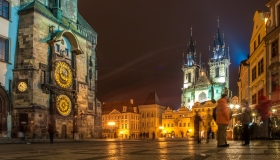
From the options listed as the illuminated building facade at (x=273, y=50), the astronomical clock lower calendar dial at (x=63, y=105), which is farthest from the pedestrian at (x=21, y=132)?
the illuminated building facade at (x=273, y=50)

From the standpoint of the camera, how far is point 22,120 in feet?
93.8

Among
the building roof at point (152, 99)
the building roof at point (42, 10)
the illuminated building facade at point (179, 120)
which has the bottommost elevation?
the illuminated building facade at point (179, 120)

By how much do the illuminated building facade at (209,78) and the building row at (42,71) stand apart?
8068 centimetres

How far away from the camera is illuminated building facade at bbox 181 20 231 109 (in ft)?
379

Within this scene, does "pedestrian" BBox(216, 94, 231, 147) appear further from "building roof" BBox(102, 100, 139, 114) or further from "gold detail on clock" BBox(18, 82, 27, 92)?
"building roof" BBox(102, 100, 139, 114)

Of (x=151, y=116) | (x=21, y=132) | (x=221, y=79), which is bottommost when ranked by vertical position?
(x=151, y=116)

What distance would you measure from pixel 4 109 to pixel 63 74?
7640 mm

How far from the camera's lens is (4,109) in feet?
91.1

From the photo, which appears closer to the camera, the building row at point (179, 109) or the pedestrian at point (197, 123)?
the pedestrian at point (197, 123)

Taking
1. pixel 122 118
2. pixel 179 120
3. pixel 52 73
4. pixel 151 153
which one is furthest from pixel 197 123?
pixel 179 120

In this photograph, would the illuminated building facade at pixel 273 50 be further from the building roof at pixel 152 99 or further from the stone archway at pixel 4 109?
the building roof at pixel 152 99

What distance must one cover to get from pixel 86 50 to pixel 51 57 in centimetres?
821

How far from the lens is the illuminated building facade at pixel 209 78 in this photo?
115m

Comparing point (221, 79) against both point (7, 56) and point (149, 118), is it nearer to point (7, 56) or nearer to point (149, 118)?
point (149, 118)
